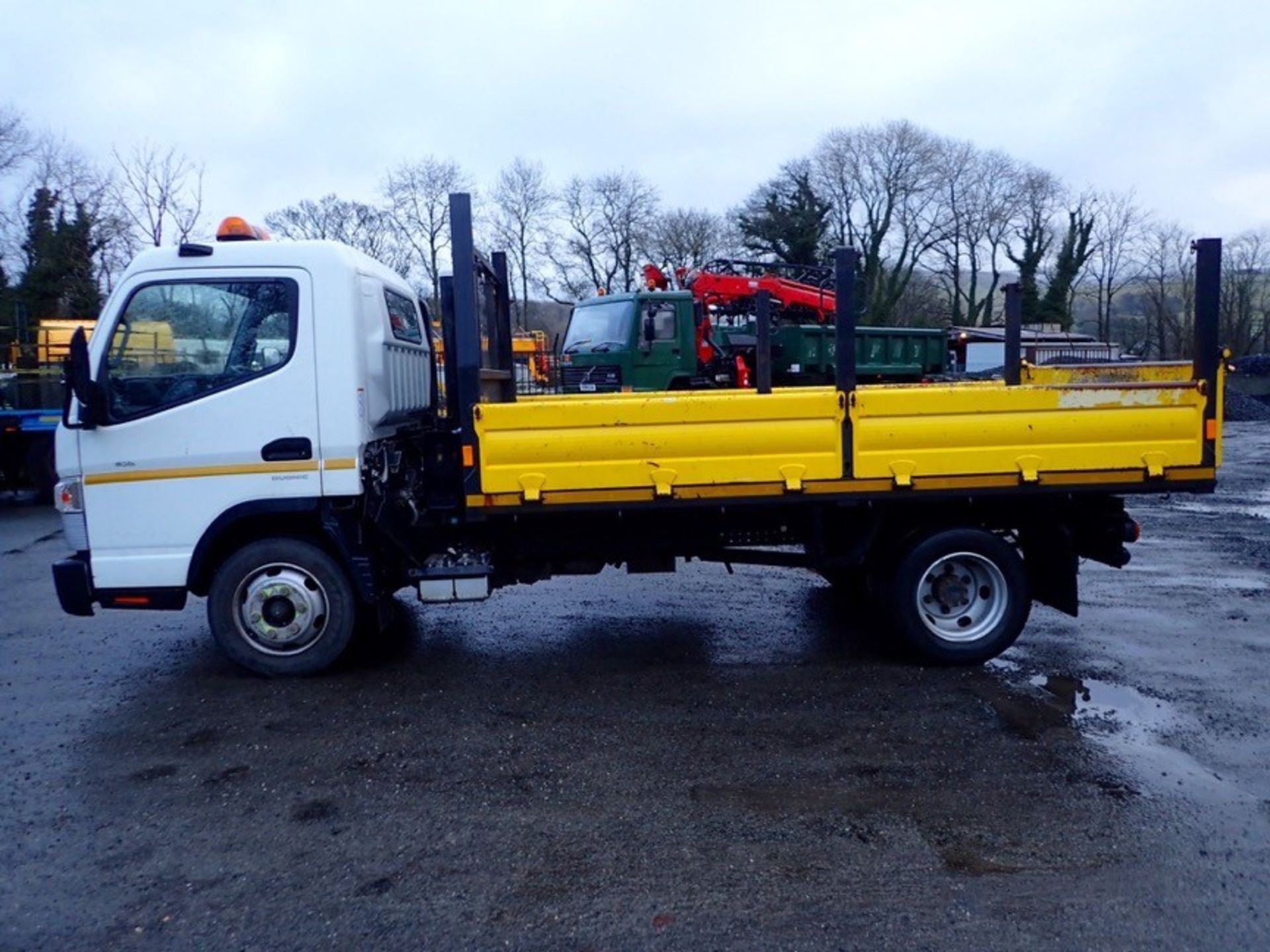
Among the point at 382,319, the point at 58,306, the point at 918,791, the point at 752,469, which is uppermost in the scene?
the point at 58,306

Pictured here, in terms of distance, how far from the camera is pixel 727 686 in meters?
6.16

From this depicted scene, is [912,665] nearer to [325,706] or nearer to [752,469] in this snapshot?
[752,469]

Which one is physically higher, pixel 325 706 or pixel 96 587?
pixel 96 587

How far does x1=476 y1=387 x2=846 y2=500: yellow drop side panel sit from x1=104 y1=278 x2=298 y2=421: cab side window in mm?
1320

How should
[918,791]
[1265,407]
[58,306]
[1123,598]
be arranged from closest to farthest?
1. [918,791]
2. [1123,598]
3. [1265,407]
4. [58,306]

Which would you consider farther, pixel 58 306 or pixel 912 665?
pixel 58 306

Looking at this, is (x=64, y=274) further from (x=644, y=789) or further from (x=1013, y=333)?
(x=644, y=789)

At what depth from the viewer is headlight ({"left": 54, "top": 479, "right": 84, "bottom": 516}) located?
19.7ft

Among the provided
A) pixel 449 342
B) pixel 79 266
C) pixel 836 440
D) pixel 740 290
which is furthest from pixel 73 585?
pixel 79 266

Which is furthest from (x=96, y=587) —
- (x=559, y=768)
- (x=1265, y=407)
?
(x=1265, y=407)

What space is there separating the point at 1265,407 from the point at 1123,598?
1014 inches

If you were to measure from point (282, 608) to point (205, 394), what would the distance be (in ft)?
4.39

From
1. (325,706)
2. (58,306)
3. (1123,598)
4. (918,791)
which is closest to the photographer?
(918,791)

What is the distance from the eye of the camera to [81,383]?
573cm
